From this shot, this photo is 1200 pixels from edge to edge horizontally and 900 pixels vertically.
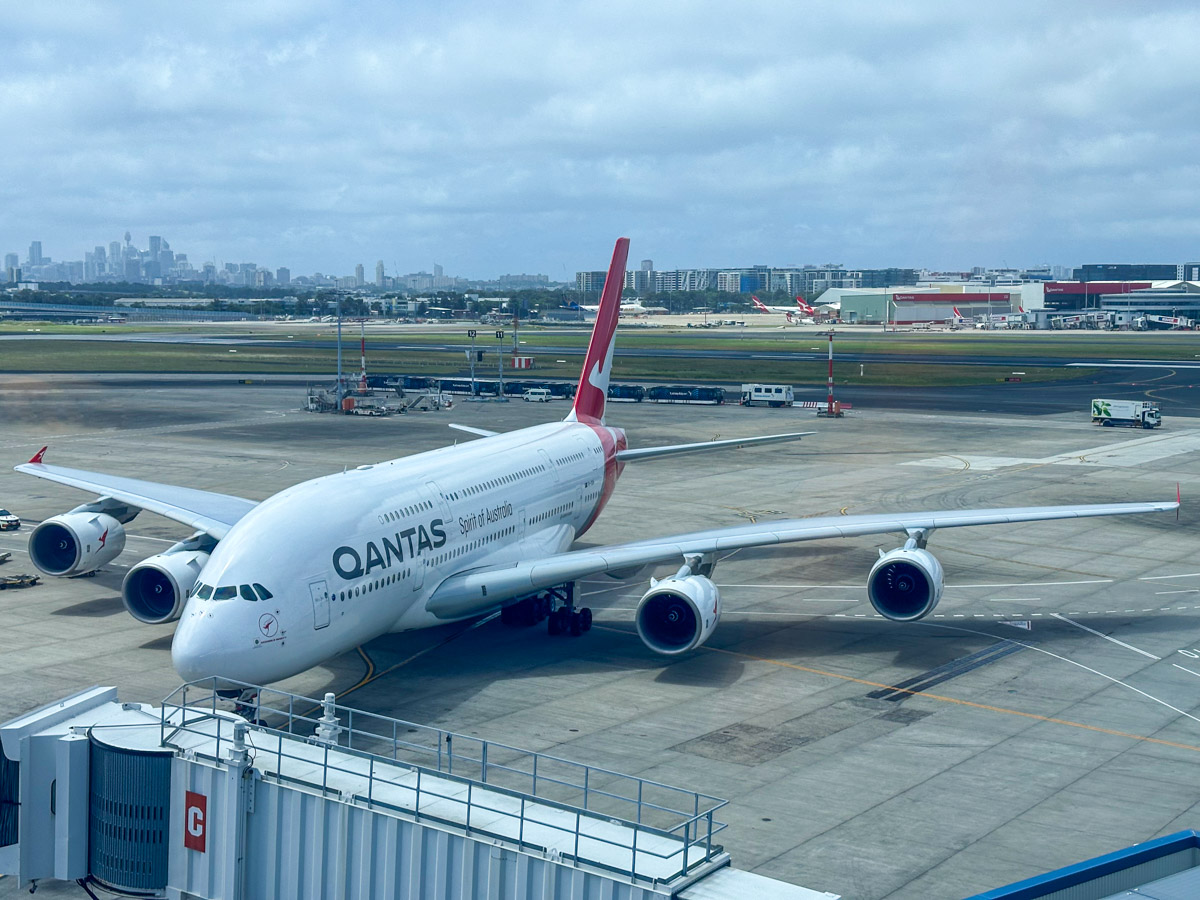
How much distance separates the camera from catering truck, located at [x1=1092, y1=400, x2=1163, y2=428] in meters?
89.3

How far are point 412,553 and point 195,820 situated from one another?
Result: 45.3ft

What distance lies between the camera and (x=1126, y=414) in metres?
89.9

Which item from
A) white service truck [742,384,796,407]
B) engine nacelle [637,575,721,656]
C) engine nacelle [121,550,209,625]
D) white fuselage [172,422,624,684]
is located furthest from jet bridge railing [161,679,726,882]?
white service truck [742,384,796,407]

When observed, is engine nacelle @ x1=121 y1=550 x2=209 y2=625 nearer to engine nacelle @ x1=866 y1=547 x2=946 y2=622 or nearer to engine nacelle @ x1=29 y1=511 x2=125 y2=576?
engine nacelle @ x1=29 y1=511 x2=125 y2=576

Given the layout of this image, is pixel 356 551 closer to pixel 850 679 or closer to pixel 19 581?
pixel 850 679

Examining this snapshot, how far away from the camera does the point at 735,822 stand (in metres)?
23.1

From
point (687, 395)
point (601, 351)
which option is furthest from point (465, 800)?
point (687, 395)

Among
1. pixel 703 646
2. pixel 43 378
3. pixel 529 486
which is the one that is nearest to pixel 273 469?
pixel 529 486

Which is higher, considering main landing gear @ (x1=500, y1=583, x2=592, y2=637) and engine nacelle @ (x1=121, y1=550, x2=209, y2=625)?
engine nacelle @ (x1=121, y1=550, x2=209, y2=625)

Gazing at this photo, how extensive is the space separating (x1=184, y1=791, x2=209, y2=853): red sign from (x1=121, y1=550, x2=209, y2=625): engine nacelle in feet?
55.2

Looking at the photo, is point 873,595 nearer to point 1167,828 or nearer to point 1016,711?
point 1016,711

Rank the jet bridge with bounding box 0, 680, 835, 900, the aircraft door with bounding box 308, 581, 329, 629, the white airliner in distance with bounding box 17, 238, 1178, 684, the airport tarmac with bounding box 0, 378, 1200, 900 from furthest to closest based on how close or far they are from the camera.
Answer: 1. the aircraft door with bounding box 308, 581, 329, 629
2. the white airliner in distance with bounding box 17, 238, 1178, 684
3. the airport tarmac with bounding box 0, 378, 1200, 900
4. the jet bridge with bounding box 0, 680, 835, 900

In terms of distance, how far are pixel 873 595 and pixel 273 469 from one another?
40.5 metres

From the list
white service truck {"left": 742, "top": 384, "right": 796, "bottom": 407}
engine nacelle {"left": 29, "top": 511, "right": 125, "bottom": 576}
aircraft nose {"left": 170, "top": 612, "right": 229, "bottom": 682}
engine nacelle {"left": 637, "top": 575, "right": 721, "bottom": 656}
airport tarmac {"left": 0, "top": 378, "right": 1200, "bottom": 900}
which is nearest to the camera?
airport tarmac {"left": 0, "top": 378, "right": 1200, "bottom": 900}
